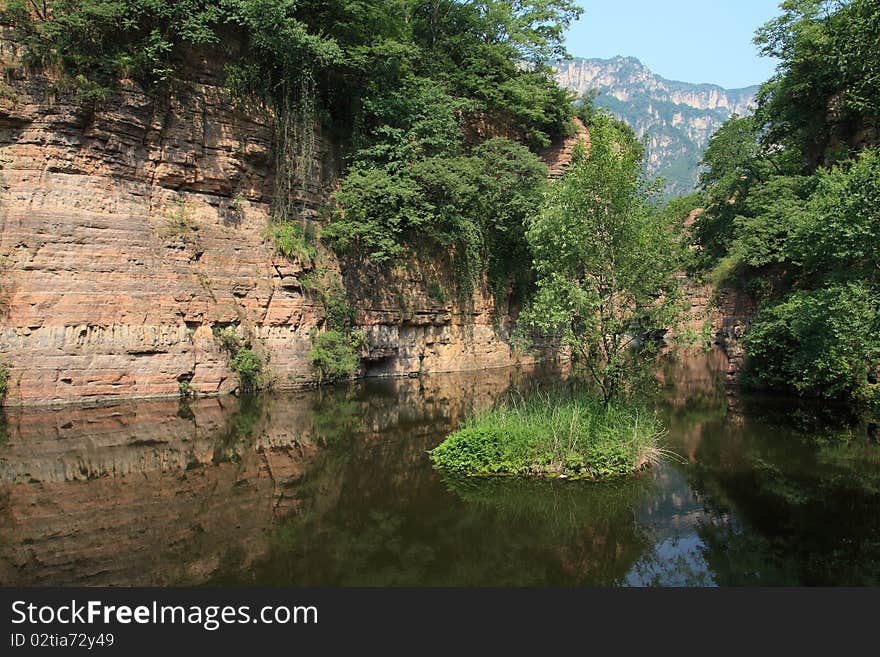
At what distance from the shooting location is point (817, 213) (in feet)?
52.3

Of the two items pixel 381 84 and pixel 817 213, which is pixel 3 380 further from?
pixel 817 213

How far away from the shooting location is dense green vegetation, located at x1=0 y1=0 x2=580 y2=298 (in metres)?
19.7

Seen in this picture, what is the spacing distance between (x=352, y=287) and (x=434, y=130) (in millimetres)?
7904

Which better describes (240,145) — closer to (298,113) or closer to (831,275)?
(298,113)

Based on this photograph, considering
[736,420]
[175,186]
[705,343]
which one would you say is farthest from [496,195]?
[705,343]

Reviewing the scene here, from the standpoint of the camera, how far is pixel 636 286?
40.8ft

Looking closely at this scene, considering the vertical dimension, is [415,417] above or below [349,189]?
below

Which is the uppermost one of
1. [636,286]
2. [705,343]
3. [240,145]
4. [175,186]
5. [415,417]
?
[240,145]

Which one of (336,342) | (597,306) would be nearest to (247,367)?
(336,342)

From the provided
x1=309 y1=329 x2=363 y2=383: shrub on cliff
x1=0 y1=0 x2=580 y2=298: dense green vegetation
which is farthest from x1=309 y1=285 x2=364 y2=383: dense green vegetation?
x1=0 y1=0 x2=580 y2=298: dense green vegetation

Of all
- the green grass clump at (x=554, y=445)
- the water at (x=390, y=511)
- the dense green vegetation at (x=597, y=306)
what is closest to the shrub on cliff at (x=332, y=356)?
the water at (x=390, y=511)

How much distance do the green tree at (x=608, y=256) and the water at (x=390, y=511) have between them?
3.06 m

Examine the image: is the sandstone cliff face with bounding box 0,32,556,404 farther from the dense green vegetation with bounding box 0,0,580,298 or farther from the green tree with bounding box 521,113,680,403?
the green tree with bounding box 521,113,680,403

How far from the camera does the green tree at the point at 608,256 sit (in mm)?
12148
